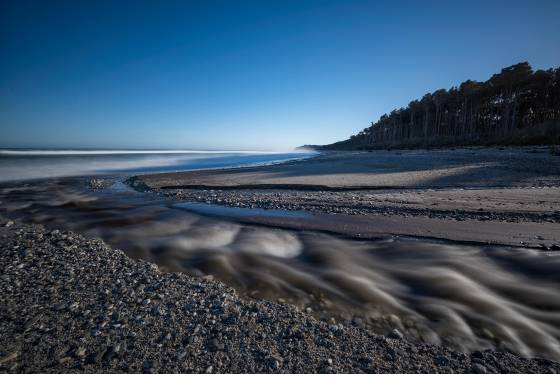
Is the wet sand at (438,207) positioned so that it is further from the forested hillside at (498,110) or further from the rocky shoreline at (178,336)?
the forested hillside at (498,110)

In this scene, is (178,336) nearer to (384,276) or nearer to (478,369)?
(478,369)

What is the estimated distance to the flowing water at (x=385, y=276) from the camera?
100.0 inches

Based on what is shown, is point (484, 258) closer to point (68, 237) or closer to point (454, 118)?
point (68, 237)

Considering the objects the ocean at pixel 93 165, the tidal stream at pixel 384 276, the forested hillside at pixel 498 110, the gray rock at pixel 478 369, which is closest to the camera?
the gray rock at pixel 478 369

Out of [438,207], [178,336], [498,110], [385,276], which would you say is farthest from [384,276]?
[498,110]

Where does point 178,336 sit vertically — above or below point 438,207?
below

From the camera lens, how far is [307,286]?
11.3 ft

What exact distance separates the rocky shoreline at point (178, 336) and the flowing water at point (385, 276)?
26 cm

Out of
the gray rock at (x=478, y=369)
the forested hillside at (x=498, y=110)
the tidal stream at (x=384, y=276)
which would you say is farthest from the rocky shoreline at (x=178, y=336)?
the forested hillside at (x=498, y=110)

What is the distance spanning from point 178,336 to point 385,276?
288 centimetres

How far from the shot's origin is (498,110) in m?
49.8

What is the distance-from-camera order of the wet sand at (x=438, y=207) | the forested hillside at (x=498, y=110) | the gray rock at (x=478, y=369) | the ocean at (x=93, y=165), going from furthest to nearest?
the forested hillside at (x=498, y=110) → the ocean at (x=93, y=165) → the wet sand at (x=438, y=207) → the gray rock at (x=478, y=369)

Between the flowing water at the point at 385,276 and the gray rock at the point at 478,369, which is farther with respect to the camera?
the flowing water at the point at 385,276

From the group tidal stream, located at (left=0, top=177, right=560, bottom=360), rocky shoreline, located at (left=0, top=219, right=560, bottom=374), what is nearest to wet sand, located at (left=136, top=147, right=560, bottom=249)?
tidal stream, located at (left=0, top=177, right=560, bottom=360)
